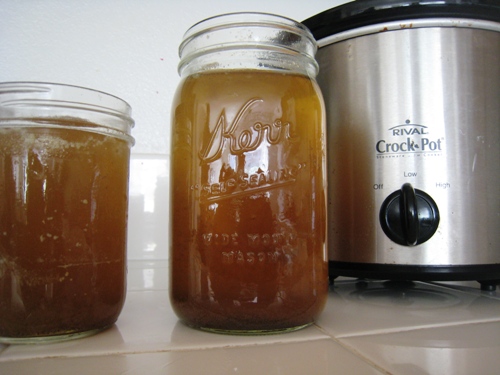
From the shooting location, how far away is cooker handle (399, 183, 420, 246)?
0.52 meters

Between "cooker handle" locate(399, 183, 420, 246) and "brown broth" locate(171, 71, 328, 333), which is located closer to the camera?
"brown broth" locate(171, 71, 328, 333)

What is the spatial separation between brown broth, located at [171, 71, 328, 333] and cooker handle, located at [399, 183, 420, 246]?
138 mm

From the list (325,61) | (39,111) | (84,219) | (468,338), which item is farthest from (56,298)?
(325,61)

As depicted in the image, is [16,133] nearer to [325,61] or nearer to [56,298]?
[56,298]

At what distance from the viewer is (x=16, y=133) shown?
1.32 feet

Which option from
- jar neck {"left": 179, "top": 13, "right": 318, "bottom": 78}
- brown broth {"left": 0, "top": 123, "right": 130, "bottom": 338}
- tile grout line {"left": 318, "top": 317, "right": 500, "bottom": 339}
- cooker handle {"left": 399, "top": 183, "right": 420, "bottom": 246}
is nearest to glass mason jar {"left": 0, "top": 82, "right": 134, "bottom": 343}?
brown broth {"left": 0, "top": 123, "right": 130, "bottom": 338}

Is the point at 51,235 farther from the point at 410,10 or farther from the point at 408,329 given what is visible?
the point at 410,10

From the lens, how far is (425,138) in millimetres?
574

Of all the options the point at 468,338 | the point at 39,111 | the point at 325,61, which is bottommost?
the point at 468,338

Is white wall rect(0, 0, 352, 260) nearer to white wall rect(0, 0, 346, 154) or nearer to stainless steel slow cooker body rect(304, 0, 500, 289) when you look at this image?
white wall rect(0, 0, 346, 154)

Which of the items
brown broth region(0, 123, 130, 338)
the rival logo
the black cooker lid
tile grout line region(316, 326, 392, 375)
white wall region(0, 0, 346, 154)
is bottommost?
tile grout line region(316, 326, 392, 375)

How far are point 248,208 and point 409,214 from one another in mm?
226

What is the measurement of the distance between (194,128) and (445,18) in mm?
393

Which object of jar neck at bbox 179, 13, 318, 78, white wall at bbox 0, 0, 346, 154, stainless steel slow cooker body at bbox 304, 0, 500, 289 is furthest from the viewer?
white wall at bbox 0, 0, 346, 154
